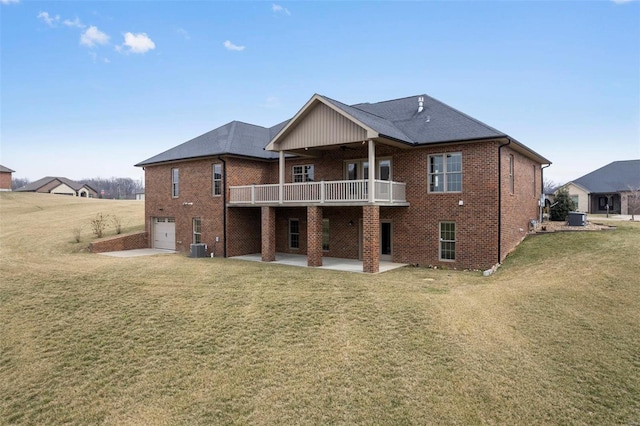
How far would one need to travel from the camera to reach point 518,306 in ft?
32.6

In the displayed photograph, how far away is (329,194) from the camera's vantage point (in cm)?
1709

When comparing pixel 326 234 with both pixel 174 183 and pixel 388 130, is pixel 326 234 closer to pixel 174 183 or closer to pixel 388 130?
pixel 388 130

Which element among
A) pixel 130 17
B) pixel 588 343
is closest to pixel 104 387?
pixel 588 343

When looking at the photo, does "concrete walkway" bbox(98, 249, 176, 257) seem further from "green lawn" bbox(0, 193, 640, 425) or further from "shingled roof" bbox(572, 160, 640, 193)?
"shingled roof" bbox(572, 160, 640, 193)

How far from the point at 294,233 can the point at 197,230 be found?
6.01 metres

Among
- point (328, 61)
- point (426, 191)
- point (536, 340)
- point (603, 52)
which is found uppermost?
point (328, 61)

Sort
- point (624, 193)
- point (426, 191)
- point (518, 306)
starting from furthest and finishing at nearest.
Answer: point (624, 193), point (426, 191), point (518, 306)

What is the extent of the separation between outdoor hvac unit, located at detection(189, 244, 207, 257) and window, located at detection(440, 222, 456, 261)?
12814 mm

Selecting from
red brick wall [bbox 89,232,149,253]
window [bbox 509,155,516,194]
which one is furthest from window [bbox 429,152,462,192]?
red brick wall [bbox 89,232,149,253]

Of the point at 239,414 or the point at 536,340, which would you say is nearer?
the point at 239,414

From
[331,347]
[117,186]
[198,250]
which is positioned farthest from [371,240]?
[117,186]

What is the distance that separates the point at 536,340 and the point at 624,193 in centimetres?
4222

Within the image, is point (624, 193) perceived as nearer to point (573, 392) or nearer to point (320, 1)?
point (320, 1)

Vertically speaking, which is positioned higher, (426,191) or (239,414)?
(426,191)
